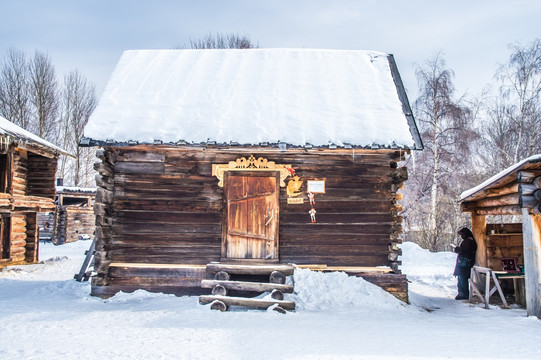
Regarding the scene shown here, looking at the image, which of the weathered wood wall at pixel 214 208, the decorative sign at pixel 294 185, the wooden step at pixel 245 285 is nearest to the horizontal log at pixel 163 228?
the weathered wood wall at pixel 214 208

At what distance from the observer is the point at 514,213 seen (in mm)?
8586

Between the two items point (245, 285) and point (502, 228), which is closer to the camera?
point (245, 285)

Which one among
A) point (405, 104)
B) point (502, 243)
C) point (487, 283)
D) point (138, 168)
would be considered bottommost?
point (487, 283)

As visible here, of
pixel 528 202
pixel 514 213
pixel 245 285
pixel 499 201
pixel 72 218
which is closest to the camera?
pixel 528 202

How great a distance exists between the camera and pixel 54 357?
5.18m

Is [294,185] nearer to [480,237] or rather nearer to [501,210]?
[501,210]

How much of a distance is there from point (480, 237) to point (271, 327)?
6.55 m

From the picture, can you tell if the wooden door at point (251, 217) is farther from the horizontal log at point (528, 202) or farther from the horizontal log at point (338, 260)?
the horizontal log at point (528, 202)

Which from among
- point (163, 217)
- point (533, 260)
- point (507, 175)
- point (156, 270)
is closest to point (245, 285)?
point (156, 270)

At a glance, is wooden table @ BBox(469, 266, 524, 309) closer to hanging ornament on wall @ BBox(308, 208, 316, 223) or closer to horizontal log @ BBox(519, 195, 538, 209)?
horizontal log @ BBox(519, 195, 538, 209)

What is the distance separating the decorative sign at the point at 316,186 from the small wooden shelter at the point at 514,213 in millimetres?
3427

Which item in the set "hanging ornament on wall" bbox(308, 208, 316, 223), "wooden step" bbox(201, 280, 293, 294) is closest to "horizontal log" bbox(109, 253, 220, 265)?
"wooden step" bbox(201, 280, 293, 294)

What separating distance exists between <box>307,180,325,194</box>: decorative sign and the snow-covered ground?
69.5 inches

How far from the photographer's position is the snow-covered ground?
552 centimetres
